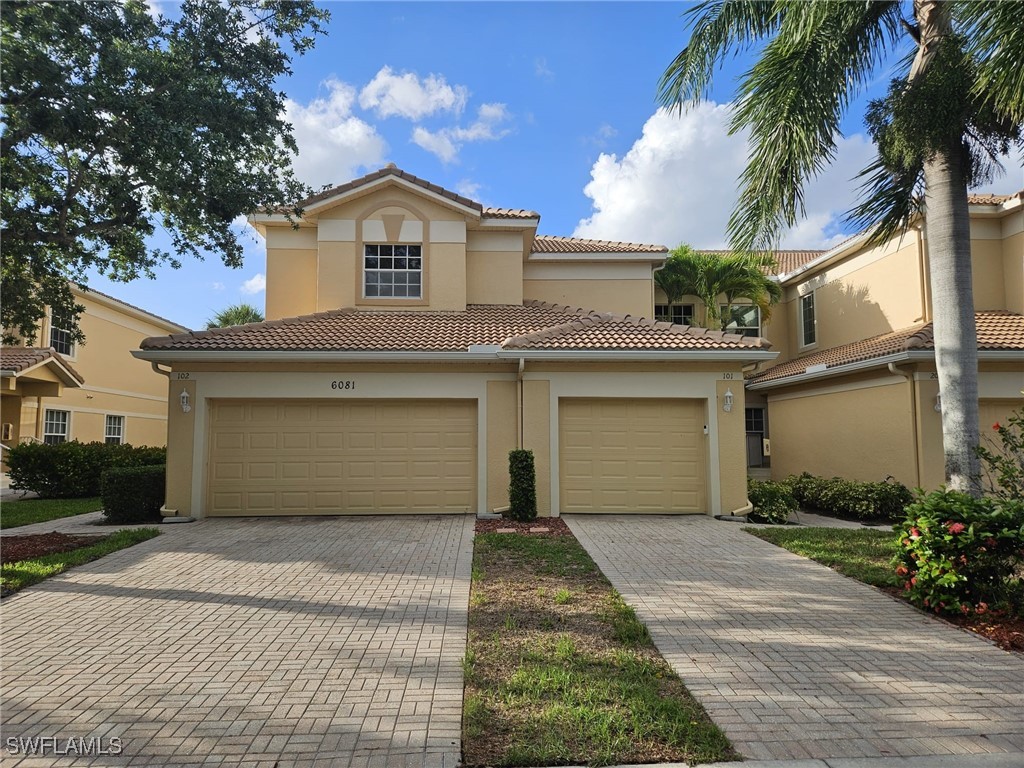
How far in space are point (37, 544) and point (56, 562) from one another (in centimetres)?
172

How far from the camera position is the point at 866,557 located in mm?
7812

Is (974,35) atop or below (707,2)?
below

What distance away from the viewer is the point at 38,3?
7797 mm

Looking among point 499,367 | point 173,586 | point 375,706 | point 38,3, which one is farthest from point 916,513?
point 38,3

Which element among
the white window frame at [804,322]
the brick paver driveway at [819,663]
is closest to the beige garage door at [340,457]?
the brick paver driveway at [819,663]

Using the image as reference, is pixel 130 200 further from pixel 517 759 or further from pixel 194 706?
pixel 517 759

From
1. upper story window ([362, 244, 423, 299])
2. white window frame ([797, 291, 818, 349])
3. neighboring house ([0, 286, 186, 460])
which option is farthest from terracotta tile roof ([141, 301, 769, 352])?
white window frame ([797, 291, 818, 349])

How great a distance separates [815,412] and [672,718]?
46.6 ft

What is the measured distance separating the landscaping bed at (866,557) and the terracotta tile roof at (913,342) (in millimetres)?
4384

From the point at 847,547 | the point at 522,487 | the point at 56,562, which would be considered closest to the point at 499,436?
the point at 522,487

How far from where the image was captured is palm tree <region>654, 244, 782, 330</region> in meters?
17.2

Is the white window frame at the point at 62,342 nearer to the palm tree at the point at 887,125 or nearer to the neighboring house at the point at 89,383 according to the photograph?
the neighboring house at the point at 89,383

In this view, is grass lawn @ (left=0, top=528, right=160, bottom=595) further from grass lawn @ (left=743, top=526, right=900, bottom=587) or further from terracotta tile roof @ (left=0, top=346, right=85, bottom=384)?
terracotta tile roof @ (left=0, top=346, right=85, bottom=384)

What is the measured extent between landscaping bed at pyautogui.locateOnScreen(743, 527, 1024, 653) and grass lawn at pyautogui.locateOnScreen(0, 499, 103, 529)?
13.8 meters
